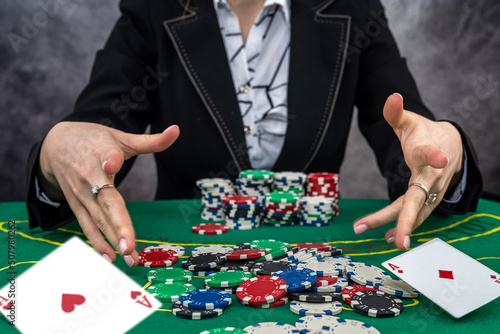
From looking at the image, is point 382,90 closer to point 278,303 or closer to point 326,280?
point 326,280

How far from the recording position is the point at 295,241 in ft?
6.02

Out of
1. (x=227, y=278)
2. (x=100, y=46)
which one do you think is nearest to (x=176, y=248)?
(x=227, y=278)

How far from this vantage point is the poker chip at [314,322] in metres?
1.08

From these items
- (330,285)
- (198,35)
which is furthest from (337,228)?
(198,35)

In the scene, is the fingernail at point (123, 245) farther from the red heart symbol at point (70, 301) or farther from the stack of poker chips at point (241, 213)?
the stack of poker chips at point (241, 213)

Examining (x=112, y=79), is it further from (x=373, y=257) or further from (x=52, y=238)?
(x=373, y=257)

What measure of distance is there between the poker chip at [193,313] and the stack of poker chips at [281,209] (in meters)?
0.86

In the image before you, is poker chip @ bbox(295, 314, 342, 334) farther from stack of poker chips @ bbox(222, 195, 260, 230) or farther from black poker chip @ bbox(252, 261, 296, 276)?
stack of poker chips @ bbox(222, 195, 260, 230)

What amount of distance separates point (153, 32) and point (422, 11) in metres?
2.63

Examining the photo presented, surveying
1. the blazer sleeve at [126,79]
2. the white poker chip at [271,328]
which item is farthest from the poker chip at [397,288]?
→ the blazer sleeve at [126,79]

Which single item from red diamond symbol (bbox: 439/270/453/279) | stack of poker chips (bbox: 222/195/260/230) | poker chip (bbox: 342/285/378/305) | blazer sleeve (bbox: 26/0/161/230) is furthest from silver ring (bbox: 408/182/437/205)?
blazer sleeve (bbox: 26/0/161/230)

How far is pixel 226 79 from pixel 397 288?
61.4 inches

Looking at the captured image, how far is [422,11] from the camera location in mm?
4160

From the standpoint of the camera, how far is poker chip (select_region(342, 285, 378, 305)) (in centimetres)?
126
